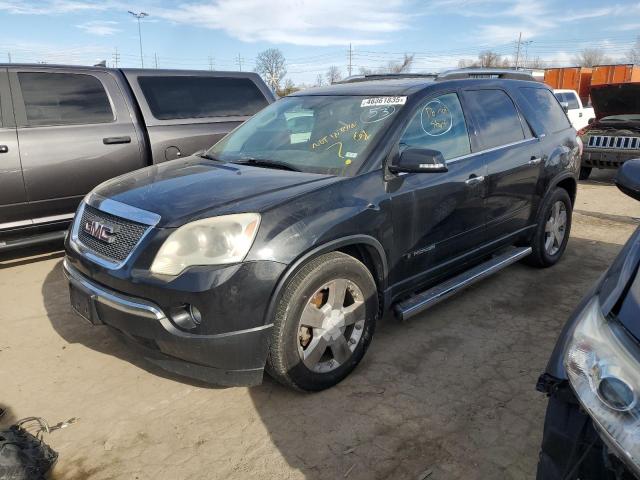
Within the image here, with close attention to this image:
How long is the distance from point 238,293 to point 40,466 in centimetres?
118

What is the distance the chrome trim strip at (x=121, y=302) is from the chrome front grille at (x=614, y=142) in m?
9.51

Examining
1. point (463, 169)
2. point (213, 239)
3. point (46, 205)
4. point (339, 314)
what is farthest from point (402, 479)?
point (46, 205)

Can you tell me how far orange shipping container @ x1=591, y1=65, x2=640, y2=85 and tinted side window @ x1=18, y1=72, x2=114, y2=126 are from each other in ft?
89.7

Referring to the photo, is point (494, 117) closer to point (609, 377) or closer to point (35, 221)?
point (609, 377)

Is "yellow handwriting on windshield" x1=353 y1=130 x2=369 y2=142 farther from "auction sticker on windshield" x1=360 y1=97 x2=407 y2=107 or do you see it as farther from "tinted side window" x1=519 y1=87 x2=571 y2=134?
"tinted side window" x1=519 y1=87 x2=571 y2=134

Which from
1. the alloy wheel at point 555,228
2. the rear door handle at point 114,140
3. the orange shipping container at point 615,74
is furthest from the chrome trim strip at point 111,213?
the orange shipping container at point 615,74

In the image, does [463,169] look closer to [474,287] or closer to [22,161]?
[474,287]

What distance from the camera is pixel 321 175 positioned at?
3.08 m

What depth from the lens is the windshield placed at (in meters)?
3.25

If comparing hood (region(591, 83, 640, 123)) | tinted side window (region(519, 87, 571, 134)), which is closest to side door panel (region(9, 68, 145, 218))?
tinted side window (region(519, 87, 571, 134))

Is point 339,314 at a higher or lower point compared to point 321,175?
lower

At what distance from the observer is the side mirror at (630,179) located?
89.3 inches

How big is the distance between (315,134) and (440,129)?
90 cm

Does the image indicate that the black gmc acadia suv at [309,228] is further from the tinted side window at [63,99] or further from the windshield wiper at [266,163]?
the tinted side window at [63,99]
